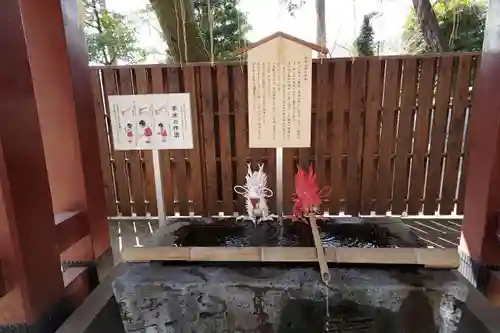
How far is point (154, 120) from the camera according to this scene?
9.60 feet

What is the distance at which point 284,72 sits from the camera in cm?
276

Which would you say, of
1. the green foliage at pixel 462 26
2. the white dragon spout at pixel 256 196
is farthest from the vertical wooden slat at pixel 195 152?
the green foliage at pixel 462 26

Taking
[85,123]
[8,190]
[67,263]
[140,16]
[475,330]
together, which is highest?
[140,16]

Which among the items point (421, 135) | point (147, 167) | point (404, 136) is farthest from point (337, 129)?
point (147, 167)

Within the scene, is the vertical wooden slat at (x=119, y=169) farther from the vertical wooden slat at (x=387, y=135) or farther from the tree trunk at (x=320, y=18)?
the vertical wooden slat at (x=387, y=135)

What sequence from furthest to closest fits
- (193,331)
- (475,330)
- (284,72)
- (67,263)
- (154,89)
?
(154,89) → (284,72) → (67,263) → (193,331) → (475,330)

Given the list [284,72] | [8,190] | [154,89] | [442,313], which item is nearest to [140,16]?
[154,89]

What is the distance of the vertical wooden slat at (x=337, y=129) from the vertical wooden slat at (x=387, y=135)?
47 cm

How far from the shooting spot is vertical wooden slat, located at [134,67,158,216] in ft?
14.2

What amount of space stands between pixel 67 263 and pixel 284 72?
1.99 meters

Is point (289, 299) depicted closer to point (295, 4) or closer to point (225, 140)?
point (225, 140)

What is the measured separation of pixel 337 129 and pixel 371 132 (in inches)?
16.2

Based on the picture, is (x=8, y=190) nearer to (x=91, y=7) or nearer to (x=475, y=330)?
(x=475, y=330)

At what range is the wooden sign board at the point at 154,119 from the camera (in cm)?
291
